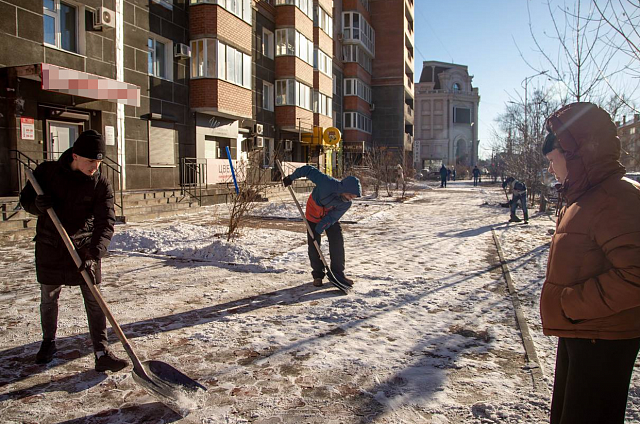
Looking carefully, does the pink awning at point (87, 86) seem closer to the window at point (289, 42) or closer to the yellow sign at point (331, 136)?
the window at point (289, 42)

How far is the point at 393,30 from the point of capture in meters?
44.3

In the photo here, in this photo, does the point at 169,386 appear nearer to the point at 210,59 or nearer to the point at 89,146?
the point at 89,146

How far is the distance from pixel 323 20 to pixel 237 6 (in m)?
12.2

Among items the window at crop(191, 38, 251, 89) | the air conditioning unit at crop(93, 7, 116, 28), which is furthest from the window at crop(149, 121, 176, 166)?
the air conditioning unit at crop(93, 7, 116, 28)

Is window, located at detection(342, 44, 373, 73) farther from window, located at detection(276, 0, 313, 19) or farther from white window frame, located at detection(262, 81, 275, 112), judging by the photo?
white window frame, located at detection(262, 81, 275, 112)

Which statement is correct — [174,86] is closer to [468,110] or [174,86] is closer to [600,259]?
[600,259]

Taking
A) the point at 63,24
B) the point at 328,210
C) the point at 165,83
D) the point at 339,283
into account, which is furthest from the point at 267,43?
the point at 339,283

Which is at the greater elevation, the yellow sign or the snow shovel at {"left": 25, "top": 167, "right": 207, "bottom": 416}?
the yellow sign

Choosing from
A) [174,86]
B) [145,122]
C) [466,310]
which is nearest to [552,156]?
[466,310]

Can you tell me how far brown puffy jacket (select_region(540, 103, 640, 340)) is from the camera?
1.84 metres

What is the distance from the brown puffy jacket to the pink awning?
1266 cm

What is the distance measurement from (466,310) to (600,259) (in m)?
3.45

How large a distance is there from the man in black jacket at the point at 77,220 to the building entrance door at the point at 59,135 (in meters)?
10.7

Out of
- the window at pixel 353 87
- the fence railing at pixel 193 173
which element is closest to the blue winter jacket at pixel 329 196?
the fence railing at pixel 193 173
